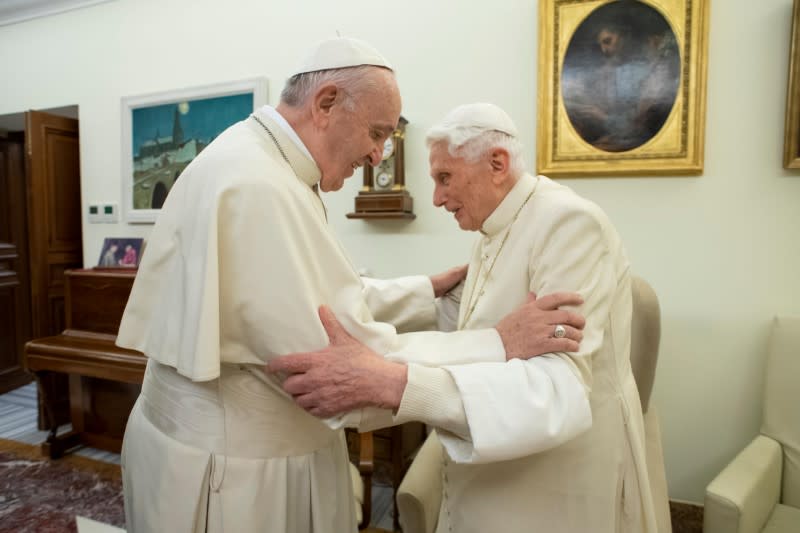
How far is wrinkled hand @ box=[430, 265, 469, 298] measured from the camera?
1.78 metres

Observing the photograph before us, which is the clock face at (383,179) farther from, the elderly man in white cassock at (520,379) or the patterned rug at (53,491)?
the patterned rug at (53,491)

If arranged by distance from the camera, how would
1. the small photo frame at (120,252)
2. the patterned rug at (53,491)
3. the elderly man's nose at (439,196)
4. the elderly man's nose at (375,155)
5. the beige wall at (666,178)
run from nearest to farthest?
the elderly man's nose at (375,155) < the elderly man's nose at (439,196) < the beige wall at (666,178) < the patterned rug at (53,491) < the small photo frame at (120,252)

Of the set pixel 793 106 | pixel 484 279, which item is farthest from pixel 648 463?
pixel 793 106

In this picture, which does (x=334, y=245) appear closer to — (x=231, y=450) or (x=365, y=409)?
(x=365, y=409)

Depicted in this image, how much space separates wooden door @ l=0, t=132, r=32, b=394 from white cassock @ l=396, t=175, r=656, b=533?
5.28 meters

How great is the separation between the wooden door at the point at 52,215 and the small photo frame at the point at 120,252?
582 mm

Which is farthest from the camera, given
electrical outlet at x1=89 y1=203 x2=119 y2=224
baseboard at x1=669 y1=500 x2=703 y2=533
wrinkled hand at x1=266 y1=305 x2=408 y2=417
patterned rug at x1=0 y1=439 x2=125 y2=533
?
electrical outlet at x1=89 y1=203 x2=119 y2=224

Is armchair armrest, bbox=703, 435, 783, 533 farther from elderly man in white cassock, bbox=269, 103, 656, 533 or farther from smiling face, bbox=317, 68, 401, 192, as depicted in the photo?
smiling face, bbox=317, 68, 401, 192

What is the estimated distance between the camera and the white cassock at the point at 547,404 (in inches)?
39.3

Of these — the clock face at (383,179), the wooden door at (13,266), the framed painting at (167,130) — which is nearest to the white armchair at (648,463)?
the clock face at (383,179)

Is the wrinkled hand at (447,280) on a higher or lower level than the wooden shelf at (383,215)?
lower

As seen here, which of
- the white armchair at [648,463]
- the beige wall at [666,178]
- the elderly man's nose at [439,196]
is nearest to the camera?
the elderly man's nose at [439,196]

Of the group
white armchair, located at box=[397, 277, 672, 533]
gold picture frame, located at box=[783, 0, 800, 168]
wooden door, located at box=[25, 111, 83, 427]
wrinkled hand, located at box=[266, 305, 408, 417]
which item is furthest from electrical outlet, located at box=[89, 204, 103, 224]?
gold picture frame, located at box=[783, 0, 800, 168]

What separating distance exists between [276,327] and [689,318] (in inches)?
94.2
